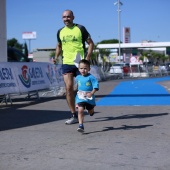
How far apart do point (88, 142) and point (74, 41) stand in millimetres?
2516

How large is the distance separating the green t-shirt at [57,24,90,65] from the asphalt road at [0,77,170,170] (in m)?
1.27

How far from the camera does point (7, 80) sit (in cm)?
1256

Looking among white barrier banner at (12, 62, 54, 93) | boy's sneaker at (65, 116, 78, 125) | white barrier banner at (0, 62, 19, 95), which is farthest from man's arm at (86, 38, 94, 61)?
white barrier banner at (12, 62, 54, 93)

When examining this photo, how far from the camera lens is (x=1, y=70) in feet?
40.5

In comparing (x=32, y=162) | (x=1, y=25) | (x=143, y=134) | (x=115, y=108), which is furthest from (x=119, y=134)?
(x=1, y=25)

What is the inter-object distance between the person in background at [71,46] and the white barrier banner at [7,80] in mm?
4318

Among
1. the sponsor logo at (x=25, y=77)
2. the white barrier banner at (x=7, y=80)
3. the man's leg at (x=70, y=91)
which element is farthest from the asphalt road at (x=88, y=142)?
the sponsor logo at (x=25, y=77)

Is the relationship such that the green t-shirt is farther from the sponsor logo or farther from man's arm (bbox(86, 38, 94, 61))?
the sponsor logo

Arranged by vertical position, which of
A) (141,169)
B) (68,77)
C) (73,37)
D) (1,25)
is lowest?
(141,169)

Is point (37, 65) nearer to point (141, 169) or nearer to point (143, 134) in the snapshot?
point (143, 134)

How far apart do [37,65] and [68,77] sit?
287 inches

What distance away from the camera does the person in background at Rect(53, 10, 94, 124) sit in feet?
26.4

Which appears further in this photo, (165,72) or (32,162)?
(165,72)

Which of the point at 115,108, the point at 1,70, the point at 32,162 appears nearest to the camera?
the point at 32,162
